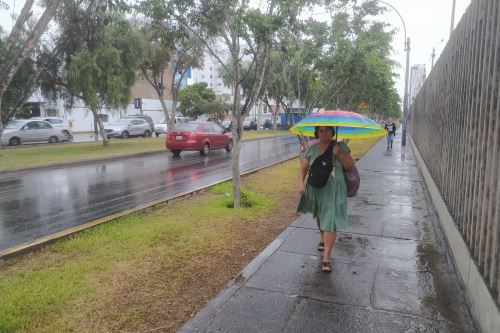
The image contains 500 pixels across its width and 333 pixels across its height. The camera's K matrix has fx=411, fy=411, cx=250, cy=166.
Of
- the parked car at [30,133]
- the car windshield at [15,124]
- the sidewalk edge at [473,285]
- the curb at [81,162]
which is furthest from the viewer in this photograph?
the car windshield at [15,124]

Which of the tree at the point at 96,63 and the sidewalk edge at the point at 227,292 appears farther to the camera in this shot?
the tree at the point at 96,63

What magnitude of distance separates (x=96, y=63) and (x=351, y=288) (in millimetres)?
18420

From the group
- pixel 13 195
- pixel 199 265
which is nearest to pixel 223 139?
pixel 13 195

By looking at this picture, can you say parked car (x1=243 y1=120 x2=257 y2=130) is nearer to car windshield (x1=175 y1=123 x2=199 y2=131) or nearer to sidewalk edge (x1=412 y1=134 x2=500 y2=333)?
car windshield (x1=175 y1=123 x2=199 y2=131)

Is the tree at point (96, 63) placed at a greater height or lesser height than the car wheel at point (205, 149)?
greater

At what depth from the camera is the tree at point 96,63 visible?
17.7 metres

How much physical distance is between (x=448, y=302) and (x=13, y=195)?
29.7 ft

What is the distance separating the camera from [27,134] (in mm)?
→ 24391

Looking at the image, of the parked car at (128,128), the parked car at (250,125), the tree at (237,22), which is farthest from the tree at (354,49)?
the parked car at (250,125)

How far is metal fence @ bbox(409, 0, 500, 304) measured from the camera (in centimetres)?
316

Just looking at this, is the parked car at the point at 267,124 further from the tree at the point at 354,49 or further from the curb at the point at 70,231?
the curb at the point at 70,231

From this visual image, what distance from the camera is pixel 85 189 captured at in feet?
32.4

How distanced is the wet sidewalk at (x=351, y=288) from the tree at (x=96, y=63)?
1433cm

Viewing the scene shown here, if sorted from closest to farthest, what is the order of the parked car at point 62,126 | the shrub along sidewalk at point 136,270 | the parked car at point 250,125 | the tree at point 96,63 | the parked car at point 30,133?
the shrub along sidewalk at point 136,270 → the tree at point 96,63 → the parked car at point 30,133 → the parked car at point 62,126 → the parked car at point 250,125
